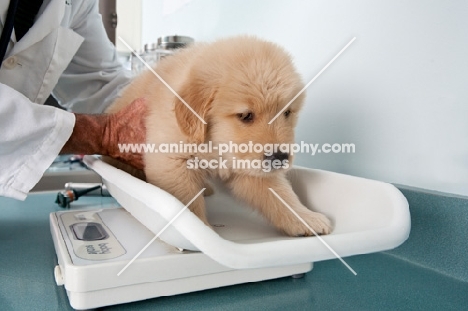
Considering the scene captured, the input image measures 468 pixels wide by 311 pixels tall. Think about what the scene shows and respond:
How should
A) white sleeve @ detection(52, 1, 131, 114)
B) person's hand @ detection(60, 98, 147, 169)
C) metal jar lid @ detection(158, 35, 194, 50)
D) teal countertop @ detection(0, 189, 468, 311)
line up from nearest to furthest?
teal countertop @ detection(0, 189, 468, 311)
person's hand @ detection(60, 98, 147, 169)
white sleeve @ detection(52, 1, 131, 114)
metal jar lid @ detection(158, 35, 194, 50)

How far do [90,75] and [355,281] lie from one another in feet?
4.71

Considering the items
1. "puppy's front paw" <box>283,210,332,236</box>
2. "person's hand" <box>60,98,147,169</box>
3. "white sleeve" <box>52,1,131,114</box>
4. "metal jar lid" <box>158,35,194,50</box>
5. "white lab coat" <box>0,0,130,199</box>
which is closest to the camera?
"puppy's front paw" <box>283,210,332,236</box>

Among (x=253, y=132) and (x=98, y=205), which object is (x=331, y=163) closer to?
(x=253, y=132)

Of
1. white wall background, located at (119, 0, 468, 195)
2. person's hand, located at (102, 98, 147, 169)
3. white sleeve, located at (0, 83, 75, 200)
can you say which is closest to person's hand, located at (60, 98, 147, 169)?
person's hand, located at (102, 98, 147, 169)

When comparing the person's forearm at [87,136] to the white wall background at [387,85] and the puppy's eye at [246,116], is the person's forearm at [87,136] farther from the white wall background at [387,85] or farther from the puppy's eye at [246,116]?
the white wall background at [387,85]

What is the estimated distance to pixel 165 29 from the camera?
107 inches

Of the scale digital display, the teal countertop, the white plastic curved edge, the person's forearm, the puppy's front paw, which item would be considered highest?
the person's forearm

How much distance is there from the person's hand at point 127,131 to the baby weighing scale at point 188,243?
Result: 0.42 feet

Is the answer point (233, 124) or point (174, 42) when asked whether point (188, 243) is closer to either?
point (233, 124)

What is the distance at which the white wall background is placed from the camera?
95 centimetres

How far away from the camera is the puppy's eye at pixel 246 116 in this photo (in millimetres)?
922

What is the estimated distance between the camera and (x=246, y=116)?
0.93 m

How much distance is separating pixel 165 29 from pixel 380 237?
2374mm

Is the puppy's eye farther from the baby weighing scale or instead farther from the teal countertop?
the teal countertop
